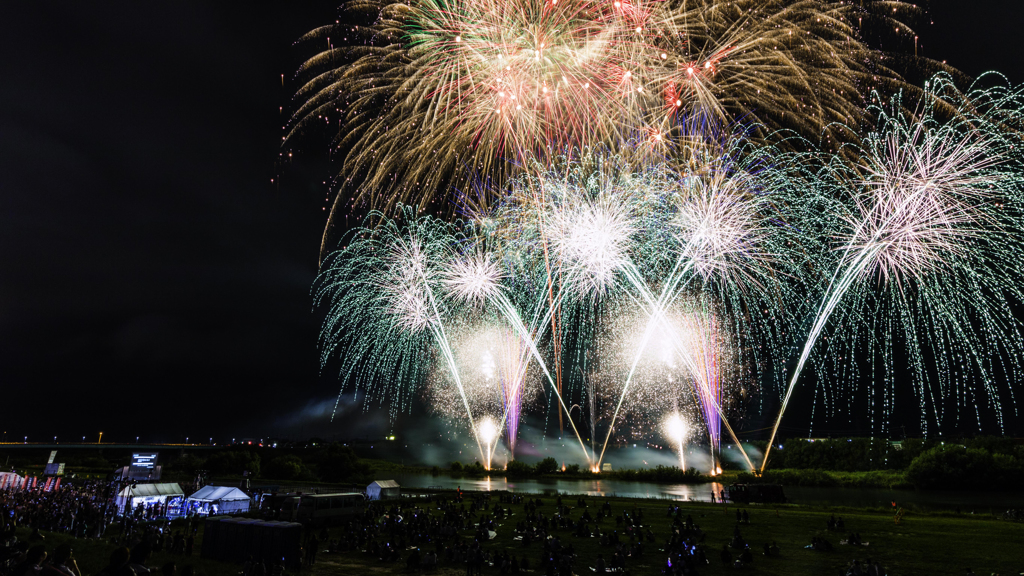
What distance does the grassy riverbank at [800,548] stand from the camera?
19.9 meters

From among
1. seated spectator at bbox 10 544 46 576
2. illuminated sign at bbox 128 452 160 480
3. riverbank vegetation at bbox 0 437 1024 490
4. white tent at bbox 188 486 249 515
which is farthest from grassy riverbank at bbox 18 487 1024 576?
riverbank vegetation at bbox 0 437 1024 490

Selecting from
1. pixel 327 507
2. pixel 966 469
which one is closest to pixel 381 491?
pixel 327 507

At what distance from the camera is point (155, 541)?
74.3ft

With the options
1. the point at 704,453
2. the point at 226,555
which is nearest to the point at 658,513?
the point at 226,555

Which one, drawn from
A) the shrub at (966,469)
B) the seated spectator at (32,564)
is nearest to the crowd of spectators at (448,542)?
the seated spectator at (32,564)

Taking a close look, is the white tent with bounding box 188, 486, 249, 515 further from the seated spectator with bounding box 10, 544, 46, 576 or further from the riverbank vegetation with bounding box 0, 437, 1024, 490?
the riverbank vegetation with bounding box 0, 437, 1024, 490

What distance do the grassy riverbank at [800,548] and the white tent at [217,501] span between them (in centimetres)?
839

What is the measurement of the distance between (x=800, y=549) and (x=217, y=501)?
111 feet

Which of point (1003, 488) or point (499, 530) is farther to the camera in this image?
point (1003, 488)

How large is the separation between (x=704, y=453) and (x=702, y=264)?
79754 millimetres

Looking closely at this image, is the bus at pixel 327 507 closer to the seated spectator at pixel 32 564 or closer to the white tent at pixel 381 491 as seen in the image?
the white tent at pixel 381 491

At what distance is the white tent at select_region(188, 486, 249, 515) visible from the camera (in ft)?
110

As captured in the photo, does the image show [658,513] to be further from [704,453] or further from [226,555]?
[704,453]

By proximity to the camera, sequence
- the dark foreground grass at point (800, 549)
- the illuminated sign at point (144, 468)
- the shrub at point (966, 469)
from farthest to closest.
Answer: the shrub at point (966, 469), the illuminated sign at point (144, 468), the dark foreground grass at point (800, 549)
